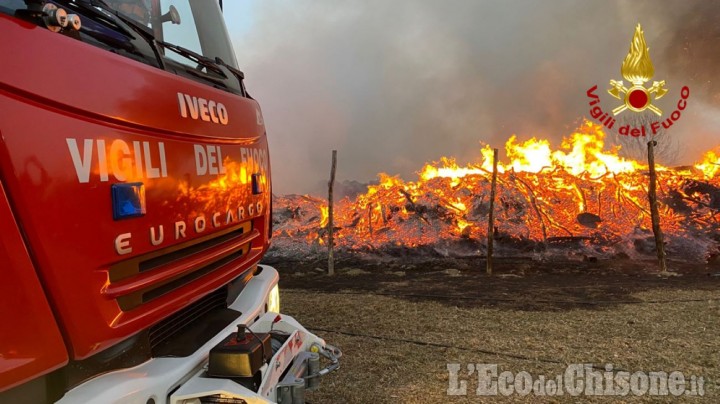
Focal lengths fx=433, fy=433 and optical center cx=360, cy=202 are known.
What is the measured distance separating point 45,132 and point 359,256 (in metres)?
12.6

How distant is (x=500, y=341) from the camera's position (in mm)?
5539

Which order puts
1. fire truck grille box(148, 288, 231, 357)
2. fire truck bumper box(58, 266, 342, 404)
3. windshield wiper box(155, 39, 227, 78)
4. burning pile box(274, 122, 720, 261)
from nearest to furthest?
fire truck bumper box(58, 266, 342, 404), fire truck grille box(148, 288, 231, 357), windshield wiper box(155, 39, 227, 78), burning pile box(274, 122, 720, 261)

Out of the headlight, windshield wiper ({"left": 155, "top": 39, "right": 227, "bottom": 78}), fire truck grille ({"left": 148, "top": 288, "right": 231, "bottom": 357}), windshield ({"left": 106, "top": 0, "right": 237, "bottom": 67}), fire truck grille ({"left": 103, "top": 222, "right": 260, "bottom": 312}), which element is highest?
windshield ({"left": 106, "top": 0, "right": 237, "bottom": 67})

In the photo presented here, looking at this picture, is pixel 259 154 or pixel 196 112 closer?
pixel 196 112

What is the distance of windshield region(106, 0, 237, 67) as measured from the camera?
213 cm

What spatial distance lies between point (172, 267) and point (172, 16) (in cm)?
160

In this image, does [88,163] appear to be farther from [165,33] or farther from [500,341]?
[500,341]

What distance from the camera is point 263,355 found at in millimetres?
1859

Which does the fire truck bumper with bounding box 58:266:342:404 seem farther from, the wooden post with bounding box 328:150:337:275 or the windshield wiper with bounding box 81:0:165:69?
the wooden post with bounding box 328:150:337:275

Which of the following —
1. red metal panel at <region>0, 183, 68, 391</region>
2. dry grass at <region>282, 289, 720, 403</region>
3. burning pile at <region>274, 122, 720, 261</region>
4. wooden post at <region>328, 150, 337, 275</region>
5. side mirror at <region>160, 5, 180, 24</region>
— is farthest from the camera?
burning pile at <region>274, 122, 720, 261</region>

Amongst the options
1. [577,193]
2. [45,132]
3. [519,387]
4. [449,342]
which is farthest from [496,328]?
[577,193]

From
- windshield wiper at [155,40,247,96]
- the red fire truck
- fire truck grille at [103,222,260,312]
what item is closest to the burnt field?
fire truck grille at [103,222,260,312]

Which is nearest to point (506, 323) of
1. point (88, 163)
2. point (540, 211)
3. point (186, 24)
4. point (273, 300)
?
point (273, 300)

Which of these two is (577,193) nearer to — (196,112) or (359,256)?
(359,256)
